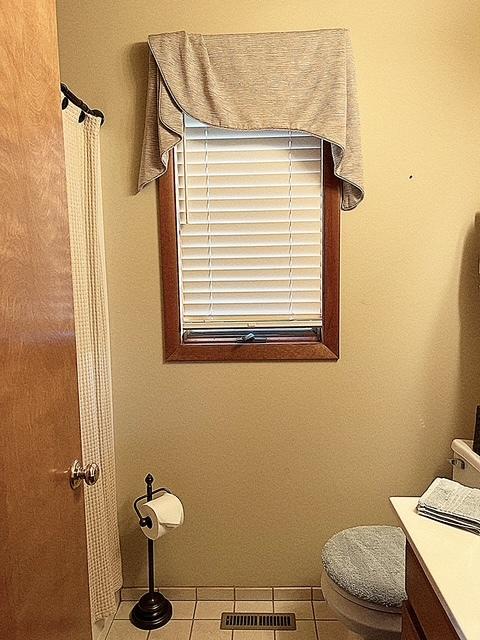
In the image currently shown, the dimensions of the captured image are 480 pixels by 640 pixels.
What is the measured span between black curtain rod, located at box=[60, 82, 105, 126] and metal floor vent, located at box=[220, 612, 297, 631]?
6.47ft

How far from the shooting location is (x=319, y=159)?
2.28 m

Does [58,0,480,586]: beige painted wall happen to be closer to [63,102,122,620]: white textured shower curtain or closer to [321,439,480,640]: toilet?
[63,102,122,620]: white textured shower curtain

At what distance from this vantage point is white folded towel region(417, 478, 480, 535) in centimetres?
139

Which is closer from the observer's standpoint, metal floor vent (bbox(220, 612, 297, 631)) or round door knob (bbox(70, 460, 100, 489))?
round door knob (bbox(70, 460, 100, 489))

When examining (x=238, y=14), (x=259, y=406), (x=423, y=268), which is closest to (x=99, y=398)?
(x=259, y=406)

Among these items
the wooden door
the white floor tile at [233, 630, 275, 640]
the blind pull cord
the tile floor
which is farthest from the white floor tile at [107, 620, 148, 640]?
the blind pull cord

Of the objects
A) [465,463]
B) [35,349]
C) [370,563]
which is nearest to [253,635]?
[370,563]

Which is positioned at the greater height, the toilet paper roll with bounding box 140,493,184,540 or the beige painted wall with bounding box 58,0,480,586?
the beige painted wall with bounding box 58,0,480,586

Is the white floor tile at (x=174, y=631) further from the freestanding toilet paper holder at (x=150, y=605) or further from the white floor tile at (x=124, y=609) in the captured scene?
the white floor tile at (x=124, y=609)

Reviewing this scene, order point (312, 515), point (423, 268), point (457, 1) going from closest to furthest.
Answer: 1. point (457, 1)
2. point (423, 268)
3. point (312, 515)

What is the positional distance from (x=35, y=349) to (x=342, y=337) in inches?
57.3

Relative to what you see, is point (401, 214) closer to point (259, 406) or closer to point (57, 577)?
point (259, 406)

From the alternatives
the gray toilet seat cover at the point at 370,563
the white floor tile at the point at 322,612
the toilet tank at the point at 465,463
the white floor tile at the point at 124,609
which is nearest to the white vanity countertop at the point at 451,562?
A: the gray toilet seat cover at the point at 370,563

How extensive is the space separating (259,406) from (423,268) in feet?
2.77
